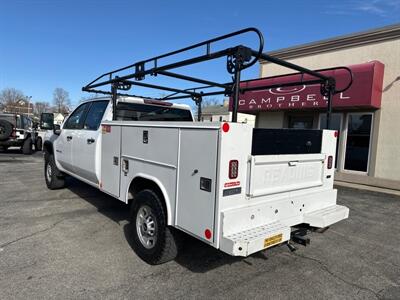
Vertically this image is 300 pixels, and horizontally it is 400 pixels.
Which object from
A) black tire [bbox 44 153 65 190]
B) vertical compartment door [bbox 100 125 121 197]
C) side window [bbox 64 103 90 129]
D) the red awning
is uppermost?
the red awning

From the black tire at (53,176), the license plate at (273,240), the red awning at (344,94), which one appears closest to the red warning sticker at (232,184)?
the license plate at (273,240)

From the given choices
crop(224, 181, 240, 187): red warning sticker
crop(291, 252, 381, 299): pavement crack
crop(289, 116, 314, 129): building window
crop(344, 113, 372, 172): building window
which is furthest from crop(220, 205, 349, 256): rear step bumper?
crop(289, 116, 314, 129): building window

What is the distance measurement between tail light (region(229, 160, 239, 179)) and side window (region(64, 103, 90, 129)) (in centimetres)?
385

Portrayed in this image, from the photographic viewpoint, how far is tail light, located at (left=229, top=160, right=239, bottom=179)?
2760mm

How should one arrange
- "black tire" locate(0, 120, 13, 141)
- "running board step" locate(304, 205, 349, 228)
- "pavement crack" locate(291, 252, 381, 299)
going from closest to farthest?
"pavement crack" locate(291, 252, 381, 299) → "running board step" locate(304, 205, 349, 228) → "black tire" locate(0, 120, 13, 141)

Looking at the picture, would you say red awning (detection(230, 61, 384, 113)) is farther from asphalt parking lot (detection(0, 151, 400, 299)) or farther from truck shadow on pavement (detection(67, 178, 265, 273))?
truck shadow on pavement (detection(67, 178, 265, 273))

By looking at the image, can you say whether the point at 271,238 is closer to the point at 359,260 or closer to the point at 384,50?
the point at 359,260

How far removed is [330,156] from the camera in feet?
13.3

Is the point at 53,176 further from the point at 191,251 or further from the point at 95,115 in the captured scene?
the point at 191,251

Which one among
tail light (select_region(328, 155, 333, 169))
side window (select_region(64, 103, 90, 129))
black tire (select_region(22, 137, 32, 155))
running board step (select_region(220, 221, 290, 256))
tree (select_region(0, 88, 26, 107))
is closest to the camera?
running board step (select_region(220, 221, 290, 256))

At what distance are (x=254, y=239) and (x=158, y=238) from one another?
3.95 ft

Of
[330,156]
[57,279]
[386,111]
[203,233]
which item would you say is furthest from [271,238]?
[386,111]

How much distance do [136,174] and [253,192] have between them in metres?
1.59

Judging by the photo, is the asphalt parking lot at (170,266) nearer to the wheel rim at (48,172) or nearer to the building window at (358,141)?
the wheel rim at (48,172)
